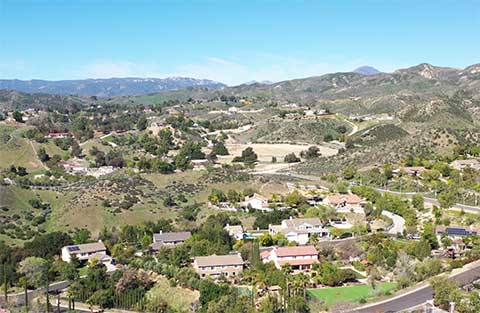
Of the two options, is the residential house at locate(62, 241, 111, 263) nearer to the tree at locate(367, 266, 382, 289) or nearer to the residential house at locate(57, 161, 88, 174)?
the tree at locate(367, 266, 382, 289)

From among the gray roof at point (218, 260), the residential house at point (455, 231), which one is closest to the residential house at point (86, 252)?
the gray roof at point (218, 260)

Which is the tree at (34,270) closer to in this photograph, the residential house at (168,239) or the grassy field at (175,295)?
the grassy field at (175,295)

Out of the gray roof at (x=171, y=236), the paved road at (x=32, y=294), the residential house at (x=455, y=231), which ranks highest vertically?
the residential house at (x=455, y=231)

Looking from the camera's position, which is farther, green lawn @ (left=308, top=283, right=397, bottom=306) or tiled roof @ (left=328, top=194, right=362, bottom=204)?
tiled roof @ (left=328, top=194, right=362, bottom=204)

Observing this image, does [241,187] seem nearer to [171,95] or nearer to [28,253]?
[28,253]

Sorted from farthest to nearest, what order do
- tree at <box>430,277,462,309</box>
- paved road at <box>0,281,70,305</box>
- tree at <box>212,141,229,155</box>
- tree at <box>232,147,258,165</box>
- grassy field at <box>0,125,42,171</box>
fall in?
1. tree at <box>212,141,229,155</box>
2. tree at <box>232,147,258,165</box>
3. grassy field at <box>0,125,42,171</box>
4. paved road at <box>0,281,70,305</box>
5. tree at <box>430,277,462,309</box>

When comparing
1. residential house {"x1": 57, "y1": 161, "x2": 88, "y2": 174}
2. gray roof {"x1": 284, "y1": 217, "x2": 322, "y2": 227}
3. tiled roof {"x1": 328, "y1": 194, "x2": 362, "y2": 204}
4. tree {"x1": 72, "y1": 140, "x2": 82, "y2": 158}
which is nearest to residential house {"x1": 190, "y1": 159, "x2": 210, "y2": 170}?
residential house {"x1": 57, "y1": 161, "x2": 88, "y2": 174}
